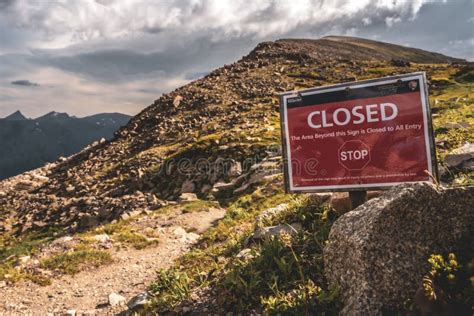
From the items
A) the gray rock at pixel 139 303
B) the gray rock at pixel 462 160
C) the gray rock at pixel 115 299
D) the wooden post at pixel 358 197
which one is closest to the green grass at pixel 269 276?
the gray rock at pixel 139 303

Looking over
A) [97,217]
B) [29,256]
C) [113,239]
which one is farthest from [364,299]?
[97,217]

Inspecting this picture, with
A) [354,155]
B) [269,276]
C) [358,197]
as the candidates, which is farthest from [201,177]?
[269,276]

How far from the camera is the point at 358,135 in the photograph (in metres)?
6.88

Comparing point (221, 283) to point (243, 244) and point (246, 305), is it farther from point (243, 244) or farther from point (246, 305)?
point (243, 244)

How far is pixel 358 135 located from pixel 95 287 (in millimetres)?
8210

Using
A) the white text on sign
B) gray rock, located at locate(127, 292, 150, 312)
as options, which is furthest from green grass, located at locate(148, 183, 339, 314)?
the white text on sign

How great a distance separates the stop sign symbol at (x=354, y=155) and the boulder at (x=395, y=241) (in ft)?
4.81

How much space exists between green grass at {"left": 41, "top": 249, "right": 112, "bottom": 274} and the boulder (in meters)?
9.05

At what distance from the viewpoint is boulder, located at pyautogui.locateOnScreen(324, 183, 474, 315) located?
4605 millimetres

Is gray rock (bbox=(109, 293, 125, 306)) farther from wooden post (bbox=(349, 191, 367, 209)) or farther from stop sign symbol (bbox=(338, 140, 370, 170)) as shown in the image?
stop sign symbol (bbox=(338, 140, 370, 170))

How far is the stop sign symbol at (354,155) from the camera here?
6.85 m

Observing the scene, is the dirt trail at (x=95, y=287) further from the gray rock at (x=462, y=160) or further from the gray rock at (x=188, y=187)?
the gray rock at (x=188, y=187)

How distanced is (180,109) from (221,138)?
34051 millimetres

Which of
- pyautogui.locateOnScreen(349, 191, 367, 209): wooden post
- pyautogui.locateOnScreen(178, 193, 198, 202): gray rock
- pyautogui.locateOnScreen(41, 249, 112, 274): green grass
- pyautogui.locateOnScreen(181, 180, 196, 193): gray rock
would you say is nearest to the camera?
pyautogui.locateOnScreen(349, 191, 367, 209): wooden post
